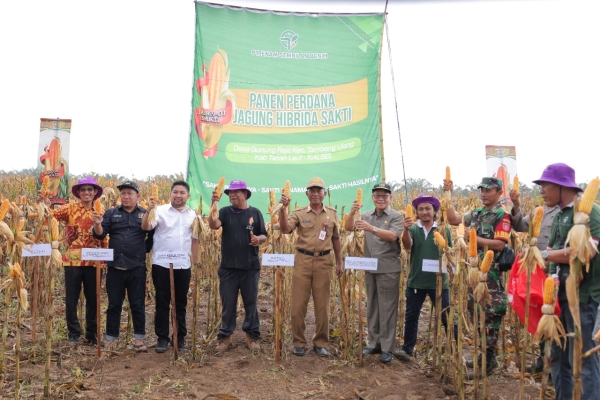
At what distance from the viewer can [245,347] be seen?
6297mm

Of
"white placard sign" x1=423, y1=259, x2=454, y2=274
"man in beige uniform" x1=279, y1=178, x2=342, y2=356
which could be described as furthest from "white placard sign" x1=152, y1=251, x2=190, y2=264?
→ "white placard sign" x1=423, y1=259, x2=454, y2=274

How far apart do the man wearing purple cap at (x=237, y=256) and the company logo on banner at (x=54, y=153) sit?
288 cm

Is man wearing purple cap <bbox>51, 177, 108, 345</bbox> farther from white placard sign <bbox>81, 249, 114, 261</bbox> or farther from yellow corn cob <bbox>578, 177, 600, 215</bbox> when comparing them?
yellow corn cob <bbox>578, 177, 600, 215</bbox>

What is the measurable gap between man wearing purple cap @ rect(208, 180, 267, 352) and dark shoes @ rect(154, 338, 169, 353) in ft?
2.03

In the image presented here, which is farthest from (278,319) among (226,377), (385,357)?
(385,357)

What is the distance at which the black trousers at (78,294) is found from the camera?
20.1 ft

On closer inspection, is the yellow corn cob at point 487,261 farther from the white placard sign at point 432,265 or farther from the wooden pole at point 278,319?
the wooden pole at point 278,319

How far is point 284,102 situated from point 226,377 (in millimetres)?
5368

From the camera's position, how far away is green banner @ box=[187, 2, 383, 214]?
29.8ft

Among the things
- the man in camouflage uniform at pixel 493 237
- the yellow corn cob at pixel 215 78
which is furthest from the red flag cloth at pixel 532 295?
the yellow corn cob at pixel 215 78

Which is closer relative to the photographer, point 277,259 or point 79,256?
point 277,259

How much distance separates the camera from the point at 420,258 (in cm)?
584

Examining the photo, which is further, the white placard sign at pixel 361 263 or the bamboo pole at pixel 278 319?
the bamboo pole at pixel 278 319

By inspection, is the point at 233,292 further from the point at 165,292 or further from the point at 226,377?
the point at 226,377
